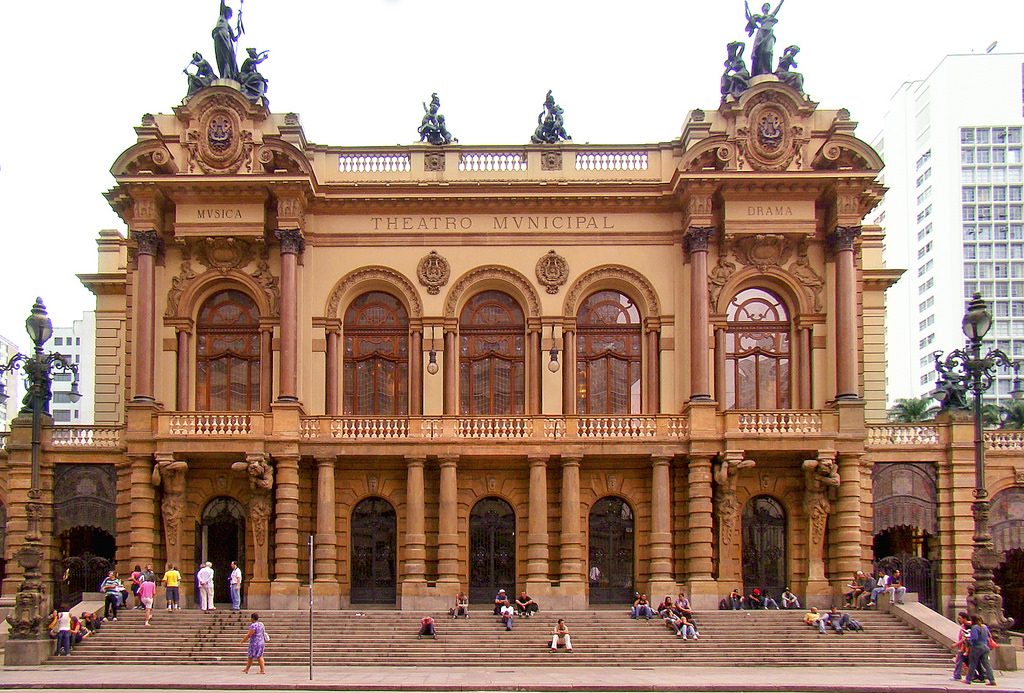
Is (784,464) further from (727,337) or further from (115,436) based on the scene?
(115,436)

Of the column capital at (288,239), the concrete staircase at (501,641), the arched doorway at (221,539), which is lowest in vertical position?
the concrete staircase at (501,641)

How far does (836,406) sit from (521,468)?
10.0 m

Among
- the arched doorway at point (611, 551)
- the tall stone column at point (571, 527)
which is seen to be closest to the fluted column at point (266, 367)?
the tall stone column at point (571, 527)

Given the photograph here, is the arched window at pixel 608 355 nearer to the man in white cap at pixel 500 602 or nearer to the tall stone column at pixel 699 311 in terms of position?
the tall stone column at pixel 699 311

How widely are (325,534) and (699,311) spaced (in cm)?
1362

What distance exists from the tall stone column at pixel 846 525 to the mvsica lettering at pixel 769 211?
7.92 meters

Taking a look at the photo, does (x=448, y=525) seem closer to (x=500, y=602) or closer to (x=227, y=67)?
(x=500, y=602)

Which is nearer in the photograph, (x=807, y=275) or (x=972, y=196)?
(x=807, y=275)

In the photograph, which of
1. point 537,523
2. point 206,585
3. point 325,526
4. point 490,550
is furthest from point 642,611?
point 206,585

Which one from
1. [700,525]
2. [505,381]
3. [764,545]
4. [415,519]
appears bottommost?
[764,545]

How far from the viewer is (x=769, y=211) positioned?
4103cm

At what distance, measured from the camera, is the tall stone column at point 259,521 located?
3909 centimetres

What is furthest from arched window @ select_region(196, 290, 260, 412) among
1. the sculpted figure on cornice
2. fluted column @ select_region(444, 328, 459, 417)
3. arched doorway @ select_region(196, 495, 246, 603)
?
the sculpted figure on cornice

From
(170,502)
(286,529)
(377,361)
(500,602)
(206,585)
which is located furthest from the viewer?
(377,361)
